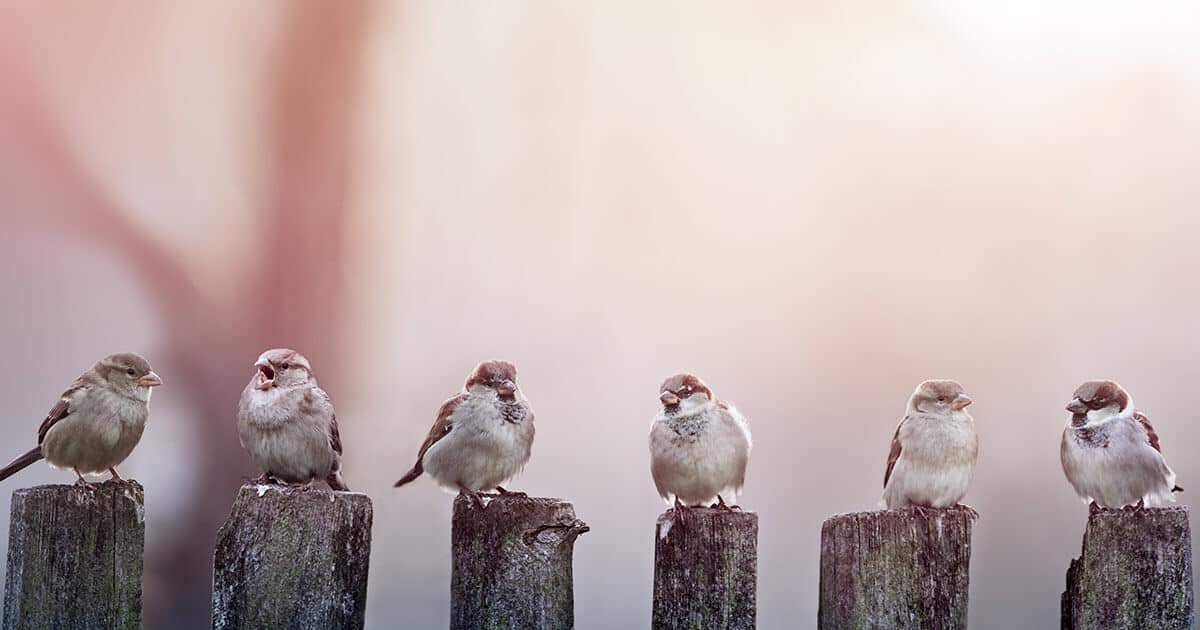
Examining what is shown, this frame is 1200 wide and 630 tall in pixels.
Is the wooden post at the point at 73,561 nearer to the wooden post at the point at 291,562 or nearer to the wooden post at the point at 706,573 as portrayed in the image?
the wooden post at the point at 291,562

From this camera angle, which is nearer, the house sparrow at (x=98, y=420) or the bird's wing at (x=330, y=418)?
the house sparrow at (x=98, y=420)

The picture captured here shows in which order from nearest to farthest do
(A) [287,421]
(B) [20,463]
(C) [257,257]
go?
(B) [20,463], (A) [287,421], (C) [257,257]

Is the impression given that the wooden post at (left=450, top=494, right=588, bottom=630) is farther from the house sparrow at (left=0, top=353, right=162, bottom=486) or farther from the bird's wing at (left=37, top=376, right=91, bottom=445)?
the bird's wing at (left=37, top=376, right=91, bottom=445)

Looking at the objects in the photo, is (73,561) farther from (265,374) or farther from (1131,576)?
(1131,576)

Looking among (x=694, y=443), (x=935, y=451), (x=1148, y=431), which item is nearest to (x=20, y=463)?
(x=694, y=443)

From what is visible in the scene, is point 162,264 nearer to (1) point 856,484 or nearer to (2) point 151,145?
(2) point 151,145

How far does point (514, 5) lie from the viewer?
5504mm

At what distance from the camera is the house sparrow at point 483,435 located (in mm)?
4059

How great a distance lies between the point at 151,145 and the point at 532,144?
5.28ft

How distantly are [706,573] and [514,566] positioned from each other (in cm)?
43

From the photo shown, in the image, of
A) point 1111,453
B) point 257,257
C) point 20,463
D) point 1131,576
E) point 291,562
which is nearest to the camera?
point 291,562

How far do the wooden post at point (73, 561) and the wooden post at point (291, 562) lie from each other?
234 millimetres

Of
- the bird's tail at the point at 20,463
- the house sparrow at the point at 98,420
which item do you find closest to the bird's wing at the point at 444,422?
the house sparrow at the point at 98,420

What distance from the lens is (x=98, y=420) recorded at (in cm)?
377
